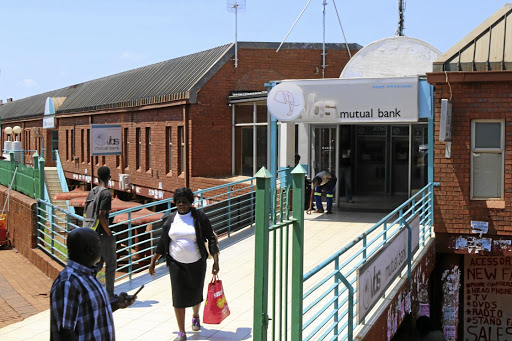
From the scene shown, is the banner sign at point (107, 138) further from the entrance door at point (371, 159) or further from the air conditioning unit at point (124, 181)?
the entrance door at point (371, 159)

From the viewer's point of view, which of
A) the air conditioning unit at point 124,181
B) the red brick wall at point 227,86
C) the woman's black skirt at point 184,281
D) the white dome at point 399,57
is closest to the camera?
the woman's black skirt at point 184,281

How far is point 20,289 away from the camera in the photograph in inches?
474

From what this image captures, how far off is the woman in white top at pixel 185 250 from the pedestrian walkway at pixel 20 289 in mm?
4018

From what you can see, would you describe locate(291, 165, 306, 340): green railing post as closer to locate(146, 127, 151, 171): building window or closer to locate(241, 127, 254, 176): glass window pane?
locate(241, 127, 254, 176): glass window pane

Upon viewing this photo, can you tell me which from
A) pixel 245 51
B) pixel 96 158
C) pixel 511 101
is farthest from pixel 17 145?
pixel 511 101

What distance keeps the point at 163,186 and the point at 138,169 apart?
9.41 feet

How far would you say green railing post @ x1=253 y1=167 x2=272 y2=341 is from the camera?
453 cm

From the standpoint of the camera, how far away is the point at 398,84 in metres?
12.8

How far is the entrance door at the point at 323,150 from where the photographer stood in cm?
1606

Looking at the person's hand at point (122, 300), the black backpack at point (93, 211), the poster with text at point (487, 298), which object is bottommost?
the poster with text at point (487, 298)

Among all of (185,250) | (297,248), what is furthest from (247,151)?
(297,248)

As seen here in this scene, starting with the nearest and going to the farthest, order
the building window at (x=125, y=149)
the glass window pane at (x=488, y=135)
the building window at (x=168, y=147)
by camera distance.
Result: the glass window pane at (x=488, y=135) < the building window at (x=168, y=147) < the building window at (x=125, y=149)

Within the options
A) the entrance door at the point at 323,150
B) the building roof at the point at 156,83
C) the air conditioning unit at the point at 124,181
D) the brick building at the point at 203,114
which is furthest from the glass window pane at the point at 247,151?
the air conditioning unit at the point at 124,181

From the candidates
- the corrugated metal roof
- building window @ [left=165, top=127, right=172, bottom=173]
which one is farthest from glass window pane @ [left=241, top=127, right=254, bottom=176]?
the corrugated metal roof
